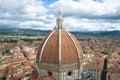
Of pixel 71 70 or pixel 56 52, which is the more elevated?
pixel 56 52

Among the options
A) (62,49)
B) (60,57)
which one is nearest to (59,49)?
(62,49)

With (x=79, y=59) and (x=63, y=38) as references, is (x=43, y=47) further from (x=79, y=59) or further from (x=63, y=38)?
(x=79, y=59)

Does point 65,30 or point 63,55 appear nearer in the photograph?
point 63,55

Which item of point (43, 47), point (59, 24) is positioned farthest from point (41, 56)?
point (59, 24)

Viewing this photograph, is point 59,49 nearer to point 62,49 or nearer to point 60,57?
point 62,49

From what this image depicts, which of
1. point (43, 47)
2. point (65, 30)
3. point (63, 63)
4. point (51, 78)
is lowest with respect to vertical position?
point (51, 78)

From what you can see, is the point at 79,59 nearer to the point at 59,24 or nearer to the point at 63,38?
the point at 63,38
